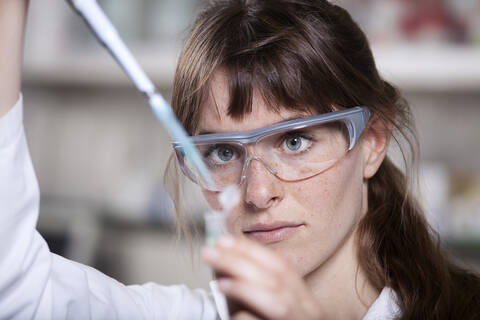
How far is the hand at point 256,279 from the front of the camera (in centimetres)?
58

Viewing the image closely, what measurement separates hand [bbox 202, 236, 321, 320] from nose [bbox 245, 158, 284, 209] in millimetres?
280

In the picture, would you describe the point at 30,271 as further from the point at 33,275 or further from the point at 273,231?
the point at 273,231

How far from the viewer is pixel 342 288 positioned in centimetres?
109

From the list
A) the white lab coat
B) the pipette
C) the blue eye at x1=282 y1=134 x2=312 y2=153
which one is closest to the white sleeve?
the white lab coat

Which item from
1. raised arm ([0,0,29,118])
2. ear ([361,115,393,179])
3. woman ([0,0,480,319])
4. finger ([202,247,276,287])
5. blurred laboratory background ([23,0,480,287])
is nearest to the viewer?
finger ([202,247,276,287])

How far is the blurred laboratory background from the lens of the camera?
1.91 meters

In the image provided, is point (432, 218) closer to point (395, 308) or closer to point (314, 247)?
point (395, 308)

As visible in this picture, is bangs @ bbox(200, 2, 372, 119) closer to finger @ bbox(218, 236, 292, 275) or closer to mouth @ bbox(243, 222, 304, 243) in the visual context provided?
mouth @ bbox(243, 222, 304, 243)

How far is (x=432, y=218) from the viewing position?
1.68 meters

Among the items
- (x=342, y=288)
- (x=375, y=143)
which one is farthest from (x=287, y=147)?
(x=342, y=288)

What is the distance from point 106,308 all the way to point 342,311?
47cm

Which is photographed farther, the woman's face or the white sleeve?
the woman's face

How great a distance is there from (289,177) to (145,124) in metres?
1.73

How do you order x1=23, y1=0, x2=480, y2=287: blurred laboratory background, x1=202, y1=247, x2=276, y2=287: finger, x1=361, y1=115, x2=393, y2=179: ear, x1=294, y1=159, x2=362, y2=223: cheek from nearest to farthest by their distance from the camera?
x1=202, y1=247, x2=276, y2=287: finger
x1=294, y1=159, x2=362, y2=223: cheek
x1=361, y1=115, x2=393, y2=179: ear
x1=23, y1=0, x2=480, y2=287: blurred laboratory background
